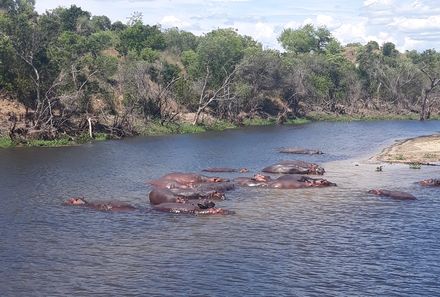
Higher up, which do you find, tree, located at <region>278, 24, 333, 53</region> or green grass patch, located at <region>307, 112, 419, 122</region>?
tree, located at <region>278, 24, 333, 53</region>

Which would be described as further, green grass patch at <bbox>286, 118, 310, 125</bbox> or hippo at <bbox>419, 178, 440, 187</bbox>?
green grass patch at <bbox>286, 118, 310, 125</bbox>

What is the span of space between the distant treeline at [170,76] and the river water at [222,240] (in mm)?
19817

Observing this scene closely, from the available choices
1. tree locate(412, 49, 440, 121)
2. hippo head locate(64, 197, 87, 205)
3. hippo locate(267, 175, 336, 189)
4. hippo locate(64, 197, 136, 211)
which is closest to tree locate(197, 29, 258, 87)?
tree locate(412, 49, 440, 121)

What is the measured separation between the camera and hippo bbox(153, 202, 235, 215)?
27.9 meters

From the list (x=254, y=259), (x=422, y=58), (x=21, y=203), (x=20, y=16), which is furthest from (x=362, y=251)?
(x=422, y=58)

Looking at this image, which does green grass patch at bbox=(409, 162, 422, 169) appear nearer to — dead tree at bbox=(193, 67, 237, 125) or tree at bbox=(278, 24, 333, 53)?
dead tree at bbox=(193, 67, 237, 125)

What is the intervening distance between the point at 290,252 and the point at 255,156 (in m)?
29.6

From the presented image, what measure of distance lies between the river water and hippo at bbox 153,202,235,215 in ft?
2.19

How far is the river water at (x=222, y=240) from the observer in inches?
736

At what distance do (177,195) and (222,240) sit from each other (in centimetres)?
746

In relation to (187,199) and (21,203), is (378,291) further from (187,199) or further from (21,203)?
(21,203)

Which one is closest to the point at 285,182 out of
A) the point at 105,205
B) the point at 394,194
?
the point at 394,194

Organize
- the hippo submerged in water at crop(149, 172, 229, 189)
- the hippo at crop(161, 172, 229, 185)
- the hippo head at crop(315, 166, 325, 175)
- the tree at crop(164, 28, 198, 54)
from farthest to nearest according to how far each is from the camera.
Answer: the tree at crop(164, 28, 198, 54) → the hippo head at crop(315, 166, 325, 175) → the hippo at crop(161, 172, 229, 185) → the hippo submerged in water at crop(149, 172, 229, 189)

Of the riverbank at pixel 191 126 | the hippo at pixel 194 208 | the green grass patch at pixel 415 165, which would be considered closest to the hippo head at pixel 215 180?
the hippo at pixel 194 208
